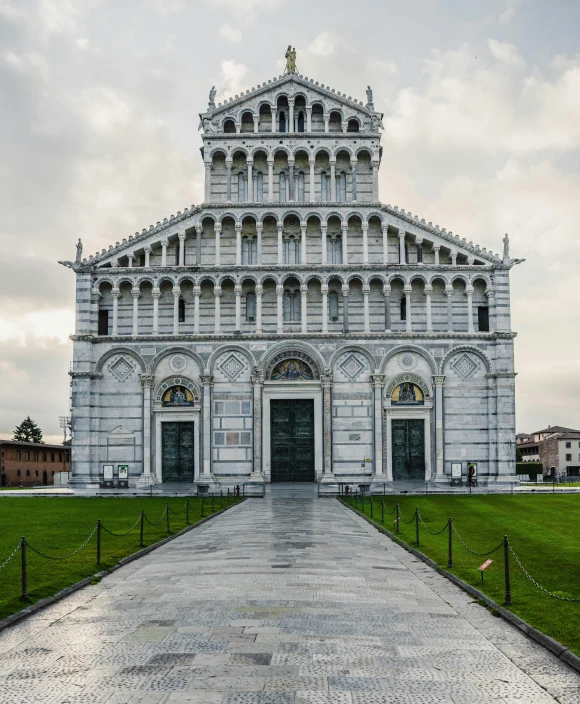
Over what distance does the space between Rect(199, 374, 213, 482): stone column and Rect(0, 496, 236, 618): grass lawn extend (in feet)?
19.2

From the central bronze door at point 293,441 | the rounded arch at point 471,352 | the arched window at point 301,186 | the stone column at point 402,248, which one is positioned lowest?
the central bronze door at point 293,441

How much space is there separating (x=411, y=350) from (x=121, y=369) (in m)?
19.3

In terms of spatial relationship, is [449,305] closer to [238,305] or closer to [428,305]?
[428,305]

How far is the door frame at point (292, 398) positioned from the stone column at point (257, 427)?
0.34m

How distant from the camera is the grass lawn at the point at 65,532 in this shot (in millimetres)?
17219

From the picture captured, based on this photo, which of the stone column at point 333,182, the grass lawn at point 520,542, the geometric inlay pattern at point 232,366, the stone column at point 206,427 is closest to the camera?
the grass lawn at point 520,542

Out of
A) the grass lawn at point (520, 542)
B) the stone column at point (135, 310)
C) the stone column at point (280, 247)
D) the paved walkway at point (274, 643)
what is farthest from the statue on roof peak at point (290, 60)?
the paved walkway at point (274, 643)

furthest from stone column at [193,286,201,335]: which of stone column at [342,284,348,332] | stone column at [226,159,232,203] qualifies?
stone column at [342,284,348,332]

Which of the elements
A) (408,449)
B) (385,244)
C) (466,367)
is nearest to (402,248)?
(385,244)

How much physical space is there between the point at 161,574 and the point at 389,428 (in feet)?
113

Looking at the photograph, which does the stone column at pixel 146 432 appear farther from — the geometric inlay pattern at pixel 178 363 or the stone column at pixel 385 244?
the stone column at pixel 385 244

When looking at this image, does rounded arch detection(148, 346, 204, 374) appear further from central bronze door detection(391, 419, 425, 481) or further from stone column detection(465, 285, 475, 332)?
stone column detection(465, 285, 475, 332)

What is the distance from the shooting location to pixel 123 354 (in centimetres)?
5291

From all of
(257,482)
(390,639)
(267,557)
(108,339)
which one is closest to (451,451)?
(257,482)
